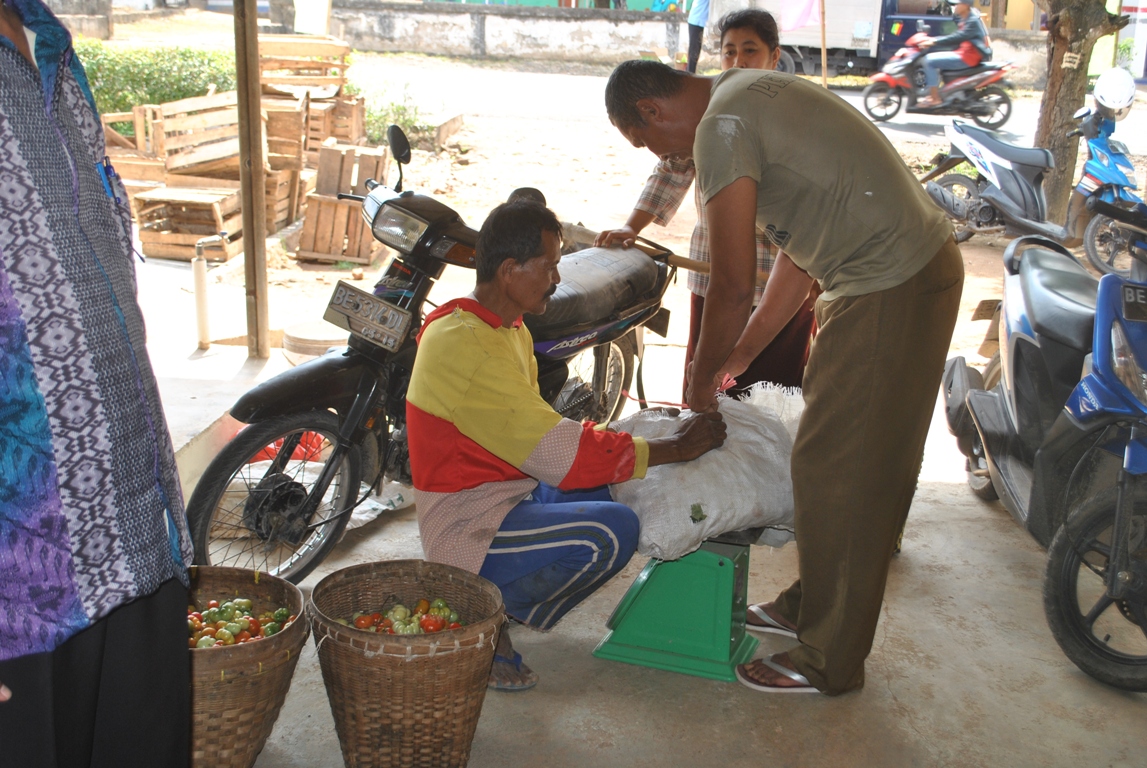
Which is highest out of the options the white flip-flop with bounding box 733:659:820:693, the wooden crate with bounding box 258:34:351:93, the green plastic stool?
the wooden crate with bounding box 258:34:351:93

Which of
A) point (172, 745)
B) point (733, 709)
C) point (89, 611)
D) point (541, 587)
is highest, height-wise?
point (89, 611)

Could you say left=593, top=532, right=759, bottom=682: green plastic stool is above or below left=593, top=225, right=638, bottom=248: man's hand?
below

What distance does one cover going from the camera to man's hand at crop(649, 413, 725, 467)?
2.50 metres

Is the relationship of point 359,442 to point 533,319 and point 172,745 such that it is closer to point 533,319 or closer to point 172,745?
→ point 533,319

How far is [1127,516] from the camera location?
268cm

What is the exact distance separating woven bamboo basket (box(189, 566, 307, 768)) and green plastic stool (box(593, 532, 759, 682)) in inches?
40.1

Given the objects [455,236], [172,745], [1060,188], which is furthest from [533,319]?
[1060,188]

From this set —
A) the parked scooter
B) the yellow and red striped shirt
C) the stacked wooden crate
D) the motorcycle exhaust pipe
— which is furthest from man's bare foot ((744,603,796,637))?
the motorcycle exhaust pipe

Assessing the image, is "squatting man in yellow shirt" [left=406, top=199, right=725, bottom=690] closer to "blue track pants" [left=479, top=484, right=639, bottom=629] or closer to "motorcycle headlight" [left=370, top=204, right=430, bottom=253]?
"blue track pants" [left=479, top=484, right=639, bottom=629]

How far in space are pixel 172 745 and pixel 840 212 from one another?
177cm

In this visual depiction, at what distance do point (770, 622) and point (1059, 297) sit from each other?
1.50m

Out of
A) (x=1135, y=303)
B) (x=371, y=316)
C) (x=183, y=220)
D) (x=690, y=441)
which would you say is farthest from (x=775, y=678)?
(x=183, y=220)

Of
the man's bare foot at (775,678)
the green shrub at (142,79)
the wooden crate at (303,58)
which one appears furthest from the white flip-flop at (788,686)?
the green shrub at (142,79)

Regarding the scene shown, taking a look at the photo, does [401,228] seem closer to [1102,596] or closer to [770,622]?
[770,622]
